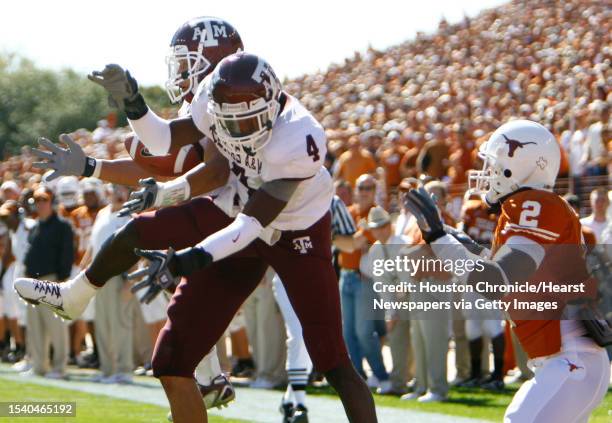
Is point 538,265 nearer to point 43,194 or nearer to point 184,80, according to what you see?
point 184,80

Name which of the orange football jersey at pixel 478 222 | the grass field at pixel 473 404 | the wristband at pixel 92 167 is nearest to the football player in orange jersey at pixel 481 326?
the orange football jersey at pixel 478 222

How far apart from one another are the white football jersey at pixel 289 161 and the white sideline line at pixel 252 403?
9.98ft

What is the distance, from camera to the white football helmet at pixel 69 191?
43.2 feet

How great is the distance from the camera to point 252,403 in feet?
31.7

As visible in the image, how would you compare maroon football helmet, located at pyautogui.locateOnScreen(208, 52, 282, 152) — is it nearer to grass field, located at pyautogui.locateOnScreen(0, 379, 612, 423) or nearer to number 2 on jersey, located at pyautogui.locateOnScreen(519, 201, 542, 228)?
number 2 on jersey, located at pyautogui.locateOnScreen(519, 201, 542, 228)

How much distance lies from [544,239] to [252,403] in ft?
16.9

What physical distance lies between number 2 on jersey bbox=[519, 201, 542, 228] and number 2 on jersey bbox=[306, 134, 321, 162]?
3.06 ft

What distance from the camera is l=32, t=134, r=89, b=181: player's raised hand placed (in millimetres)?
5691

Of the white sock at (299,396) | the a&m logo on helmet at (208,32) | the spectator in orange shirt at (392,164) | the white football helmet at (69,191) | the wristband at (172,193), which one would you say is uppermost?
the a&m logo on helmet at (208,32)

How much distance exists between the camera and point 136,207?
17.6 ft

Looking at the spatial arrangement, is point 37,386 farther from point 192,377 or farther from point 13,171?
point 13,171

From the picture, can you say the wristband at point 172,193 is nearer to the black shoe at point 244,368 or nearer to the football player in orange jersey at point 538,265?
the football player in orange jersey at point 538,265

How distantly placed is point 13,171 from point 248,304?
9309 mm

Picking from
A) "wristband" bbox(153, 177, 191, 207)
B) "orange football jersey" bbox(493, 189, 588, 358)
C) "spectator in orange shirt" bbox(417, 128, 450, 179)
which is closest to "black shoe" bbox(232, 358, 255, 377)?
"spectator in orange shirt" bbox(417, 128, 450, 179)
